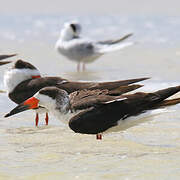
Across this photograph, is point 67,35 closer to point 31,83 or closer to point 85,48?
point 85,48

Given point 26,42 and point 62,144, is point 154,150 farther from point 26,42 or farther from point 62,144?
point 26,42

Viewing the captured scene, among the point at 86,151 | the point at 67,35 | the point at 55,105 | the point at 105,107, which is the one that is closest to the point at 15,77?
the point at 55,105

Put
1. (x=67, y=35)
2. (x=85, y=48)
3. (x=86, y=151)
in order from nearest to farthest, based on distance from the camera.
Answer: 1. (x=86, y=151)
2. (x=85, y=48)
3. (x=67, y=35)

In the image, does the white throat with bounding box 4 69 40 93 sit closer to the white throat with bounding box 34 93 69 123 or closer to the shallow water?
the shallow water

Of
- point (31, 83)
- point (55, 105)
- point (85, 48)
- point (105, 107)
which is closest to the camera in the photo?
point (105, 107)

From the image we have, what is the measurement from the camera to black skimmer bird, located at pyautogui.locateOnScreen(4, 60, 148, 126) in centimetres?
721

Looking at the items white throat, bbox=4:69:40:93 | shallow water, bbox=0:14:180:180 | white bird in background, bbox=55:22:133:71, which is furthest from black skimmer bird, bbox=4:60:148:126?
white bird in background, bbox=55:22:133:71

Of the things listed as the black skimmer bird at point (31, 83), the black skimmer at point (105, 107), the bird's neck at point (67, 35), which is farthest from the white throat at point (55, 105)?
the bird's neck at point (67, 35)

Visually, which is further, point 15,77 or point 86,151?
point 15,77

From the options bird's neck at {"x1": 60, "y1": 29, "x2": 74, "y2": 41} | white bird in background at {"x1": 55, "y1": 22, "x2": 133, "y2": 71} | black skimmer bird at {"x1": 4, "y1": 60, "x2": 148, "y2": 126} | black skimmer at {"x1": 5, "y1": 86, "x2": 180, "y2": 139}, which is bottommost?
black skimmer at {"x1": 5, "y1": 86, "x2": 180, "y2": 139}

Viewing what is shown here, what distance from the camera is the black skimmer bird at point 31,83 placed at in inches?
284

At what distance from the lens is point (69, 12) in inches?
861

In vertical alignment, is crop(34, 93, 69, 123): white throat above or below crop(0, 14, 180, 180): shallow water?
above

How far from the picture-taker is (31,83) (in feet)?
25.3
